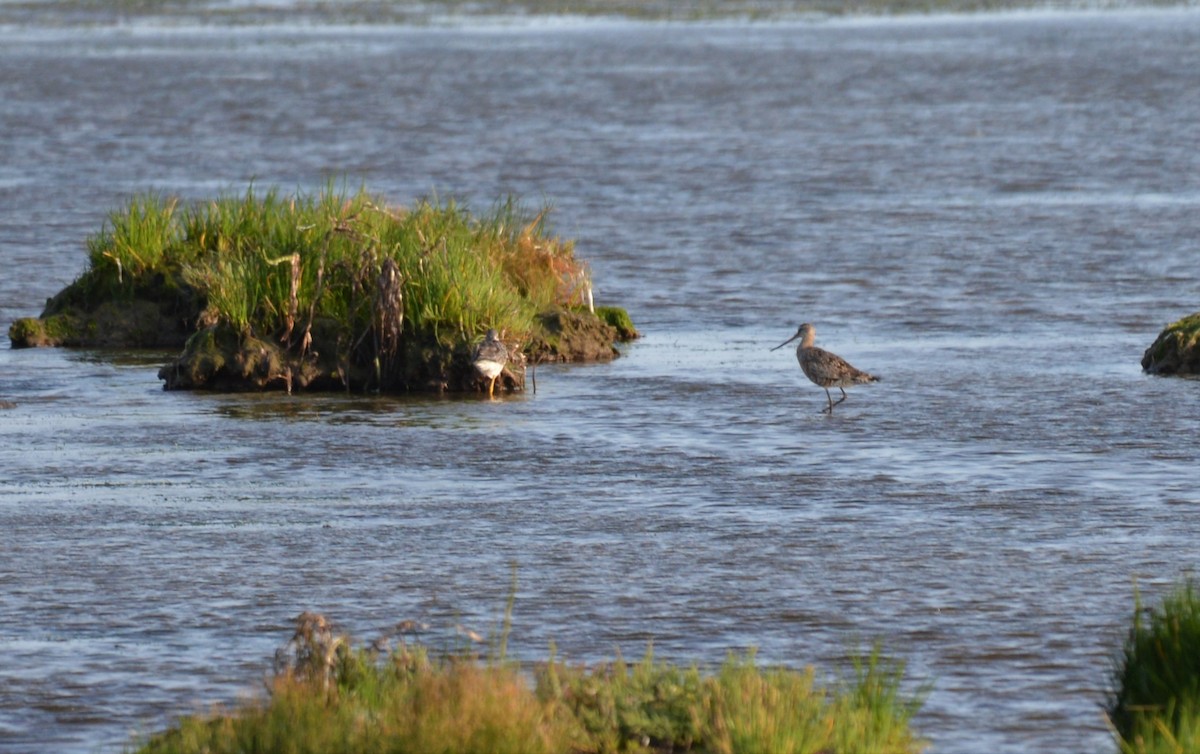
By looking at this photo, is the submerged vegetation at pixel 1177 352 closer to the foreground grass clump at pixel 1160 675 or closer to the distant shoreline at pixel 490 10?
the foreground grass clump at pixel 1160 675

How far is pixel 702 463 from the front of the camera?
532 inches

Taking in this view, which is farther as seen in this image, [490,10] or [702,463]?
[490,10]

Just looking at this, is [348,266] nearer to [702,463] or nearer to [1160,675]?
[702,463]

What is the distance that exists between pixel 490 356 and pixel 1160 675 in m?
8.04

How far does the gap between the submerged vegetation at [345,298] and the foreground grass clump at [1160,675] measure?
836 centimetres

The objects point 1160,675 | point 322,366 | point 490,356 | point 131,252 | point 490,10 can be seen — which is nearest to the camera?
point 1160,675

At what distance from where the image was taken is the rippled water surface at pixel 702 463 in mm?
9570

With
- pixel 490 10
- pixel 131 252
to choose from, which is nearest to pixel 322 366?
pixel 131 252

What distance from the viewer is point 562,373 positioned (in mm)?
16969

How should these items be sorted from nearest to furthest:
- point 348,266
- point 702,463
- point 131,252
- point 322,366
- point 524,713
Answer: point 524,713, point 702,463, point 322,366, point 348,266, point 131,252

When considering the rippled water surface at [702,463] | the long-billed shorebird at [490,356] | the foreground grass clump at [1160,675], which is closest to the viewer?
the foreground grass clump at [1160,675]

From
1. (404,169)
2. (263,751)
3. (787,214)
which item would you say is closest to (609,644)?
(263,751)

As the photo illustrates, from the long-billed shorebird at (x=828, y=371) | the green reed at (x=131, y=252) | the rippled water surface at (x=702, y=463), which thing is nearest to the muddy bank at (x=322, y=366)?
the rippled water surface at (x=702, y=463)

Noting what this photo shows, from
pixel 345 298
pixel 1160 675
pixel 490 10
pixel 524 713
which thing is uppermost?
pixel 524 713
